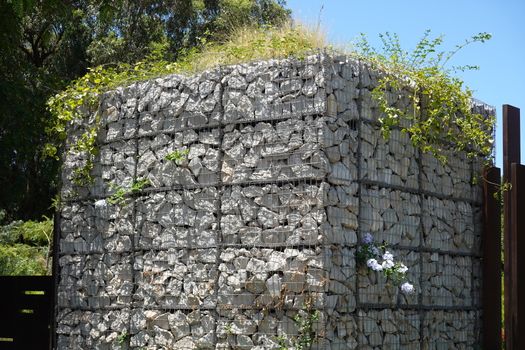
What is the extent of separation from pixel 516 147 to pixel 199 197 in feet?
12.7

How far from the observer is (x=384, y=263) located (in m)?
8.30

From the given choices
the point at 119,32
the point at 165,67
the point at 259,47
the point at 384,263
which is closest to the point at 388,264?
the point at 384,263

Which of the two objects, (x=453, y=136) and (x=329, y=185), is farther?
(x=453, y=136)

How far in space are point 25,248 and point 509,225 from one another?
10077 millimetres

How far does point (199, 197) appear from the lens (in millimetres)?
8828

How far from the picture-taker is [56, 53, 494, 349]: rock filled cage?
26.4 feet

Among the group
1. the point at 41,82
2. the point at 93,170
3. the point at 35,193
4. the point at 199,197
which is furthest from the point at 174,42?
the point at 199,197

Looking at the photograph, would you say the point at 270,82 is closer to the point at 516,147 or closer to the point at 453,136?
the point at 453,136

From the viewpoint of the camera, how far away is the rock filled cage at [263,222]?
8047 mm

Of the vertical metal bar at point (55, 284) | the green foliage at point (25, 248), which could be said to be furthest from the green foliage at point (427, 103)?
the green foliage at point (25, 248)

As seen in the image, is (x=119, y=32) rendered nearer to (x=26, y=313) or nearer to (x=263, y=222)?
(x=26, y=313)

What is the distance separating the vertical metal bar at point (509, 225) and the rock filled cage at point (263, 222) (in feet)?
1.42

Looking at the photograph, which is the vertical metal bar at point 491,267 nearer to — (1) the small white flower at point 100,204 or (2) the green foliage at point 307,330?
(2) the green foliage at point 307,330

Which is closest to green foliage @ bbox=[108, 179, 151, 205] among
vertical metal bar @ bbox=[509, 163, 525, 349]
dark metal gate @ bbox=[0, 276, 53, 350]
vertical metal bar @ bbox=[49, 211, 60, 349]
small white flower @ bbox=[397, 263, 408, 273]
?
vertical metal bar @ bbox=[49, 211, 60, 349]
